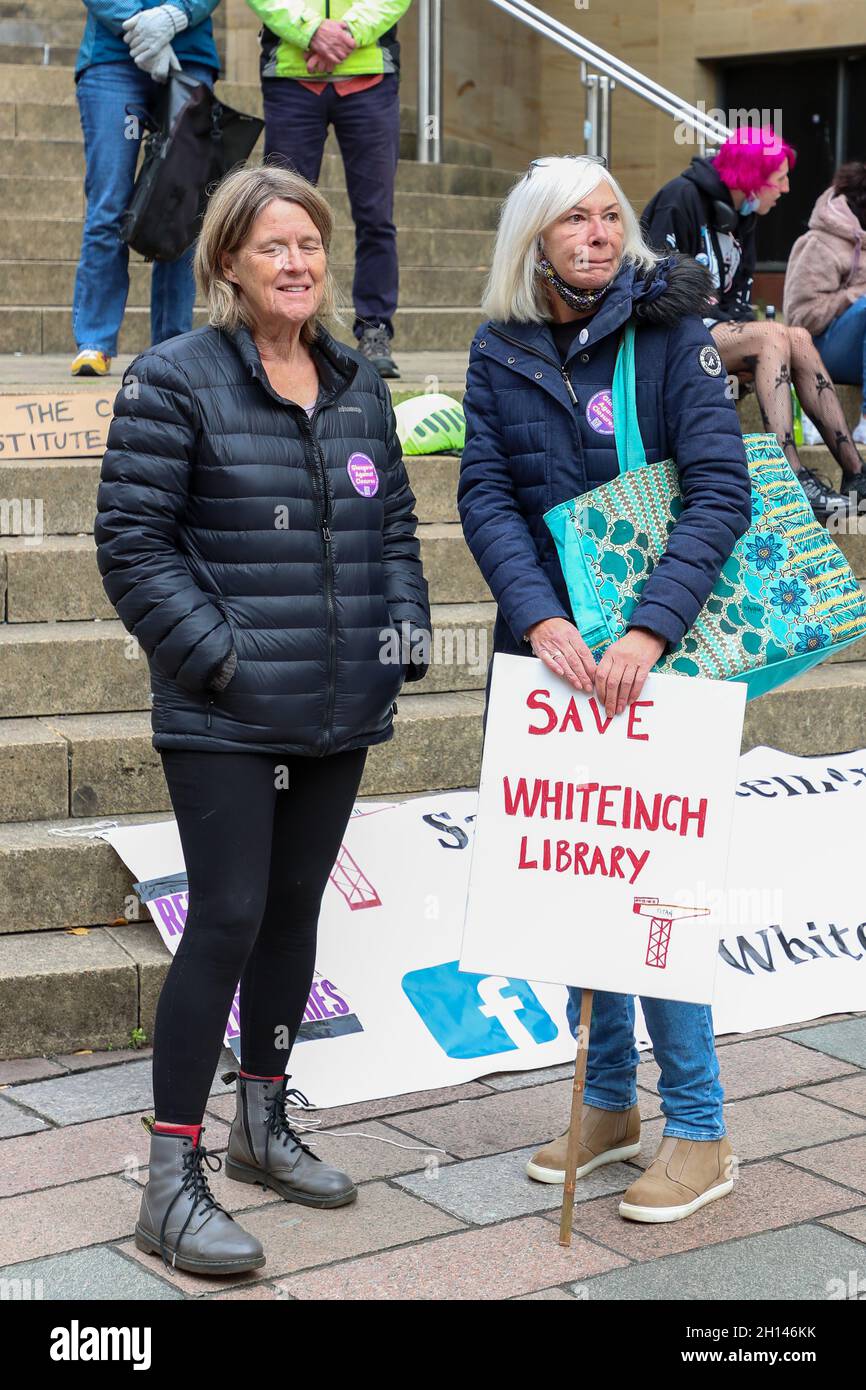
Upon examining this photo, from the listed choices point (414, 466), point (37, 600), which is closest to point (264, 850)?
point (37, 600)

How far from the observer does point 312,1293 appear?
3.29 metres

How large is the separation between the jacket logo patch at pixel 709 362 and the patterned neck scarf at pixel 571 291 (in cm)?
23

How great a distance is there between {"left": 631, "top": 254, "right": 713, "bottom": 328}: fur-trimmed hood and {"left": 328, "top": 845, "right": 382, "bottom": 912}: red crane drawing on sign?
5.92 feet

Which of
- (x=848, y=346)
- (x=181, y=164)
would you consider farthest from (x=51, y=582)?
(x=848, y=346)

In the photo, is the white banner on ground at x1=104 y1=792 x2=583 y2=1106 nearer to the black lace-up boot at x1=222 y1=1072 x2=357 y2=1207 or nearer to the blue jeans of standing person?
the black lace-up boot at x1=222 y1=1072 x2=357 y2=1207

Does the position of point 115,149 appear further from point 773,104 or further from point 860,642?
point 773,104

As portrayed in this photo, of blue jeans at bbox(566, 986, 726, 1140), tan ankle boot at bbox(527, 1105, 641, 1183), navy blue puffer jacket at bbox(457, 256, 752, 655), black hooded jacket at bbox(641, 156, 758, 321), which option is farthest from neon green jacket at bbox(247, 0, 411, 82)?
tan ankle boot at bbox(527, 1105, 641, 1183)

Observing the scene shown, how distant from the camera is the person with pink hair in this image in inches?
270

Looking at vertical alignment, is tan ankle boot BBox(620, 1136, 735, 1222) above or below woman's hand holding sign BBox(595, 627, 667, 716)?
below

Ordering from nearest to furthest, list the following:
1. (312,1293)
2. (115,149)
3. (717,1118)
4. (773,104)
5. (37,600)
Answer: (312,1293) < (717,1118) < (37,600) < (115,149) < (773,104)

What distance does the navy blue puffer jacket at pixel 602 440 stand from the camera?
3.52 m

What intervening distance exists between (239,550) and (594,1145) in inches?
58.6

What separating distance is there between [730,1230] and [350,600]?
1439mm

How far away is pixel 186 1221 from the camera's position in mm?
3377
